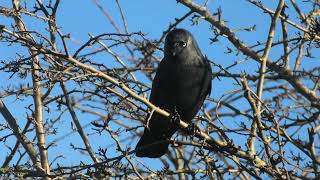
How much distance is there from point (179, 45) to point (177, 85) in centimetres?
35

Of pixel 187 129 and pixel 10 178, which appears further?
pixel 187 129

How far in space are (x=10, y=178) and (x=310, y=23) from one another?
2.57 meters

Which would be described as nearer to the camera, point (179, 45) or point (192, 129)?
point (192, 129)

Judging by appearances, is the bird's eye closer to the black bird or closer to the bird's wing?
the black bird

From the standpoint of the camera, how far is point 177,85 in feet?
17.4

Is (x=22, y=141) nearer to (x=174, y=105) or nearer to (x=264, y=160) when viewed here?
(x=174, y=105)

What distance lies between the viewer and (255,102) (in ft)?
13.6

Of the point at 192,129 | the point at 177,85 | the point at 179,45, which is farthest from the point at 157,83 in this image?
the point at 192,129

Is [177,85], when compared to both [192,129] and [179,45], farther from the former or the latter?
[192,129]

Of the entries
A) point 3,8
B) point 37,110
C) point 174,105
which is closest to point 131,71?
point 174,105

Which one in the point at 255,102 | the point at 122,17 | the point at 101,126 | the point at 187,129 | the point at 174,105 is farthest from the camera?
the point at 122,17

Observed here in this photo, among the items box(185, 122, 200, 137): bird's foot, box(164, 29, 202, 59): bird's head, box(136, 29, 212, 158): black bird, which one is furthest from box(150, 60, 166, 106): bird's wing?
box(185, 122, 200, 137): bird's foot

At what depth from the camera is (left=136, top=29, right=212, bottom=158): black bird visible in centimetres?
530

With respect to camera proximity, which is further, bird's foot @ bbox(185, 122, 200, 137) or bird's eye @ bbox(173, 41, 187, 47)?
bird's eye @ bbox(173, 41, 187, 47)
